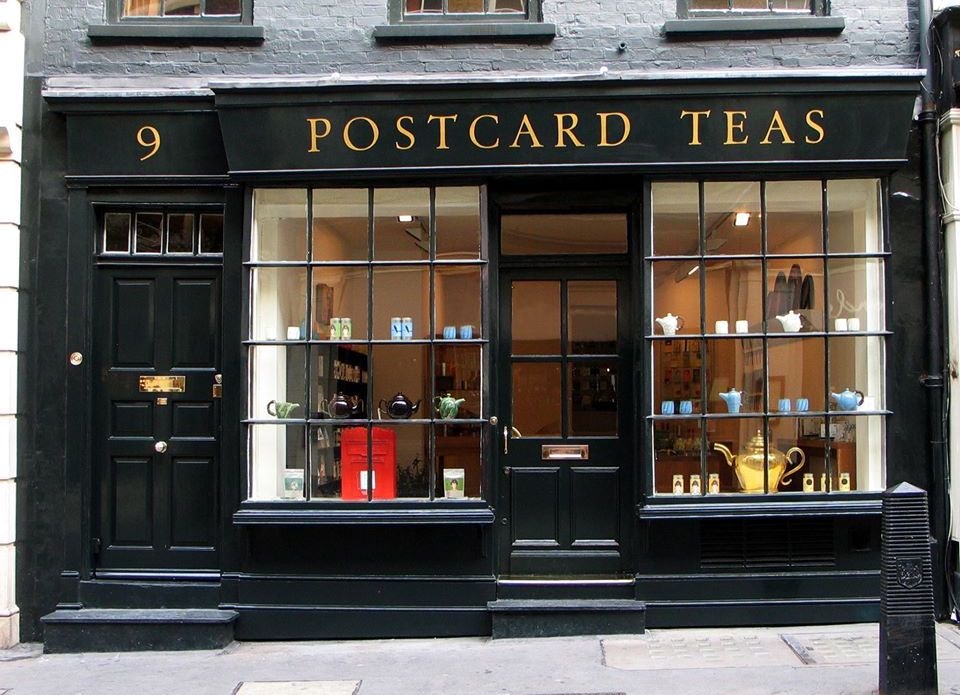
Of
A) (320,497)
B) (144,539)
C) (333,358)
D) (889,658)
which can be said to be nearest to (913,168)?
(889,658)

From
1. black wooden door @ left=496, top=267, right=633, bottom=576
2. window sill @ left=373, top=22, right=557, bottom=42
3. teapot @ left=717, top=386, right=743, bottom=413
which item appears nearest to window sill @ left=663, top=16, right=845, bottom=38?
window sill @ left=373, top=22, right=557, bottom=42

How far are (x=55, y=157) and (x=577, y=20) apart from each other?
14.1 feet

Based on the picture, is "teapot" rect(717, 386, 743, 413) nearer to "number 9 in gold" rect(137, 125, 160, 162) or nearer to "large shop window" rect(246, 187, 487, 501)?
"large shop window" rect(246, 187, 487, 501)

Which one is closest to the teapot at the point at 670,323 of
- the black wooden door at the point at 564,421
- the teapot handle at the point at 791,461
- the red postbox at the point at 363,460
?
the black wooden door at the point at 564,421

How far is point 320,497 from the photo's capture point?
23.2 ft

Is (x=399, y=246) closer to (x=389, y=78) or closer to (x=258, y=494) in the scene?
(x=389, y=78)

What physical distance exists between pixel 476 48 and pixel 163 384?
3.69 meters

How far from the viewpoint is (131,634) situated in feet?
22.4

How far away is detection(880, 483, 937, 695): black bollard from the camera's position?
519cm

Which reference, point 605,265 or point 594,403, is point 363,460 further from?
point 605,265

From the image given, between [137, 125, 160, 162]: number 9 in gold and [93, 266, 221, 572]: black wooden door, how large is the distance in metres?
0.92

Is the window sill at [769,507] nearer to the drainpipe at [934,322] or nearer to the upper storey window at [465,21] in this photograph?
the drainpipe at [934,322]

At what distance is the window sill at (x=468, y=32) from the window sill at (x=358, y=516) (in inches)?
146

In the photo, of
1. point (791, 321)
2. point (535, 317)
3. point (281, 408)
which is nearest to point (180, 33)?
point (281, 408)
